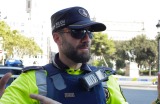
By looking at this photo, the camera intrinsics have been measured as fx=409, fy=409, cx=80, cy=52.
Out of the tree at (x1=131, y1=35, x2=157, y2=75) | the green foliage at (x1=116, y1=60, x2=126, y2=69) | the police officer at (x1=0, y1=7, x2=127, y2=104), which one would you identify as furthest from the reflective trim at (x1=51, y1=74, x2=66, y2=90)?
the green foliage at (x1=116, y1=60, x2=126, y2=69)

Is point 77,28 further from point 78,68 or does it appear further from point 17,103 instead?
point 17,103

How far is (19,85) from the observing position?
1.99 meters

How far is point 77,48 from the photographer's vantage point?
220 cm

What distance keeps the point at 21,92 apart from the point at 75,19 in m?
0.51

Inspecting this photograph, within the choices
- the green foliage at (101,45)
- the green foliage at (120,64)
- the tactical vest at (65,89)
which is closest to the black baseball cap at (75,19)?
the tactical vest at (65,89)

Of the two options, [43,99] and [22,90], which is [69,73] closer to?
[22,90]

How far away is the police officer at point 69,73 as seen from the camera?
2002 millimetres

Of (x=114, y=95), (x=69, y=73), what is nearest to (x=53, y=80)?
(x=69, y=73)

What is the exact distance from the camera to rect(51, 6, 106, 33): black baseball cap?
86.1 inches

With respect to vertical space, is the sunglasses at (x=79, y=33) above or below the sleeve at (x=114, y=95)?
above

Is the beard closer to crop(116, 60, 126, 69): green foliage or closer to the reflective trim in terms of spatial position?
the reflective trim

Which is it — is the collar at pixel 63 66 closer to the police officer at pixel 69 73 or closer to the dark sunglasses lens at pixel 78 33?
the police officer at pixel 69 73

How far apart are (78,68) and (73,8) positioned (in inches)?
12.9

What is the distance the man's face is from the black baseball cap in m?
0.05
